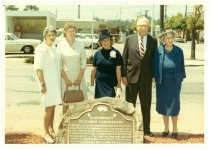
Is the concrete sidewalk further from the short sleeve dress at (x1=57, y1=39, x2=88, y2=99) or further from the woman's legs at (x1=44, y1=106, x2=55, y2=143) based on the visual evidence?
the short sleeve dress at (x1=57, y1=39, x2=88, y2=99)

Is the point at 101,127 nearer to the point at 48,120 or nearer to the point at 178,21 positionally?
the point at 48,120

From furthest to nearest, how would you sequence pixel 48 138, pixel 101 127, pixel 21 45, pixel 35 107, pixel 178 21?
pixel 21 45, pixel 178 21, pixel 35 107, pixel 48 138, pixel 101 127

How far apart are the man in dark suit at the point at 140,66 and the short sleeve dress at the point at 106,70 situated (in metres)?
0.19

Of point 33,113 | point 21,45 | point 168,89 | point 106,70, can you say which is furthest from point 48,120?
point 21,45

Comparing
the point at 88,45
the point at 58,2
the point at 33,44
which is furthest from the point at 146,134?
the point at 88,45

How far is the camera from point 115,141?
5316mm

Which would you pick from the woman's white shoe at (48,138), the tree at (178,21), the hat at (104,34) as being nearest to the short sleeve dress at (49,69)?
the woman's white shoe at (48,138)

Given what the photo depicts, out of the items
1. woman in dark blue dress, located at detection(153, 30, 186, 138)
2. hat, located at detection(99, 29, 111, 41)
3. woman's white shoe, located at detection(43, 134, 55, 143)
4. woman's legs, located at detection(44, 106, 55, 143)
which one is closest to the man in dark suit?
woman in dark blue dress, located at detection(153, 30, 186, 138)

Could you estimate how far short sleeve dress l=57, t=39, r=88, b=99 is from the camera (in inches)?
219

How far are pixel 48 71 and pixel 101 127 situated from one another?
3.10ft

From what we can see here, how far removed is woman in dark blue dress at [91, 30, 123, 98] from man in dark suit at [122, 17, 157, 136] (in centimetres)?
16

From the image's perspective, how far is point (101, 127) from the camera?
17.5ft

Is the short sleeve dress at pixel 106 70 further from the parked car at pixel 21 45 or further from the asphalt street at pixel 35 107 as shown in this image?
the parked car at pixel 21 45

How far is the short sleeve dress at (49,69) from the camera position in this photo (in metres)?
5.37
